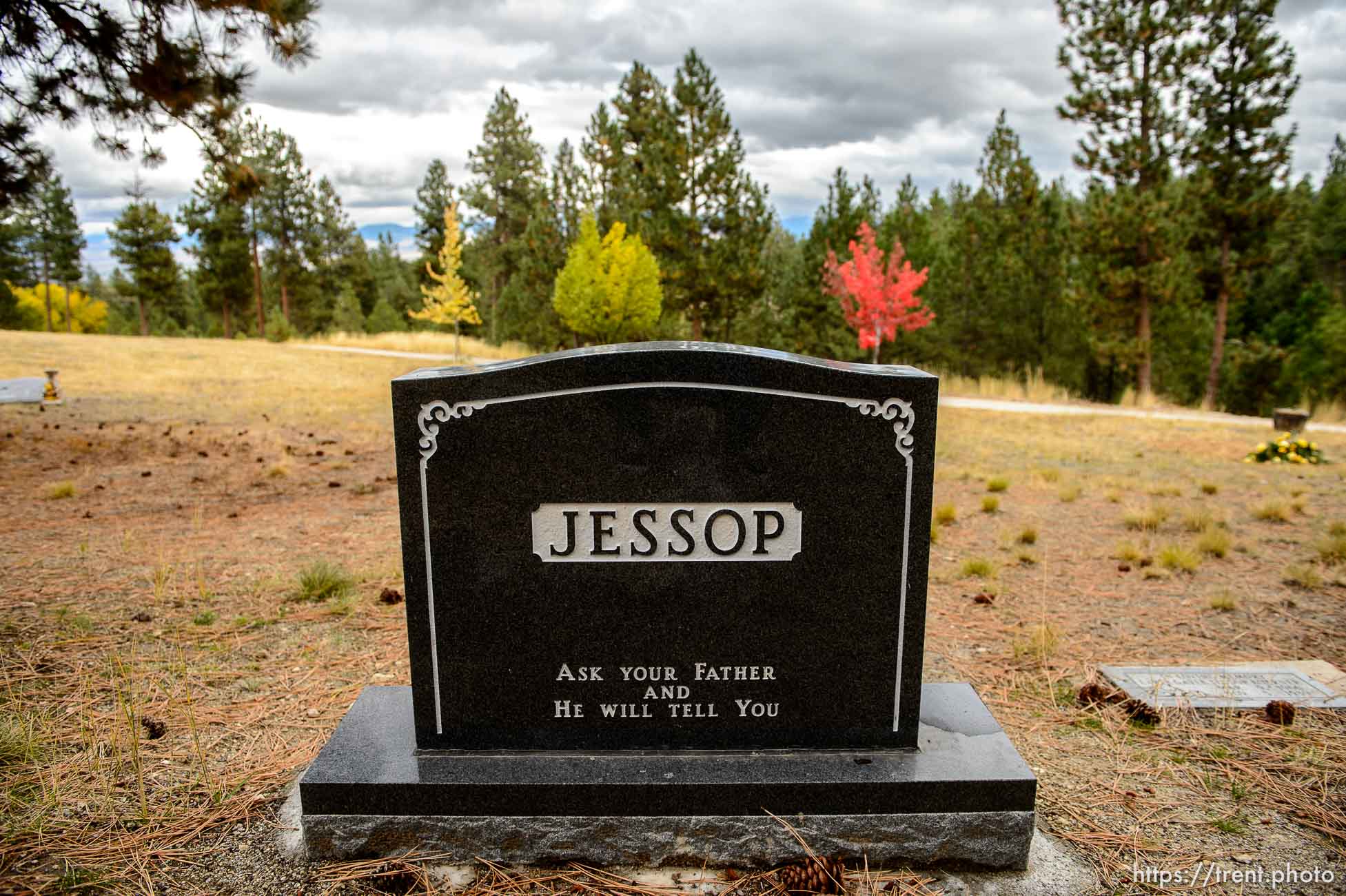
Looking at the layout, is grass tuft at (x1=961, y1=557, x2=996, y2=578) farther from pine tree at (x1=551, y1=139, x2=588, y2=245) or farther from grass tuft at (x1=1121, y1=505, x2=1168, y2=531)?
pine tree at (x1=551, y1=139, x2=588, y2=245)

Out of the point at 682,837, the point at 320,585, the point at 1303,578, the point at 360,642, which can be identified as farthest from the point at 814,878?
the point at 1303,578

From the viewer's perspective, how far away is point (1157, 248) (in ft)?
60.8

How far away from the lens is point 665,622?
8.71 ft

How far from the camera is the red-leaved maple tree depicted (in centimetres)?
2144

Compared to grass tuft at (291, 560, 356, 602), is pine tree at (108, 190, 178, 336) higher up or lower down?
higher up

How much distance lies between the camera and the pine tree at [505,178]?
37.2m

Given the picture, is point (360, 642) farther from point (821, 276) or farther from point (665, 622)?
point (821, 276)

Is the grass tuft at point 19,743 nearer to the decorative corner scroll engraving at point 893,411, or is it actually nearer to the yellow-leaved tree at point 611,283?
the decorative corner scroll engraving at point 893,411

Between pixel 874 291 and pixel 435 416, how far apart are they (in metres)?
20.4

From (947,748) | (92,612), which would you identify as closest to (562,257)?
(92,612)

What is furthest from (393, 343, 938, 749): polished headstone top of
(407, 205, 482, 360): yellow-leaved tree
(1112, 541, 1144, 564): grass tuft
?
(407, 205, 482, 360): yellow-leaved tree

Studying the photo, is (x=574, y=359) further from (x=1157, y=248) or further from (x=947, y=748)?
(x=1157, y=248)

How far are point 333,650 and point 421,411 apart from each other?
2154mm

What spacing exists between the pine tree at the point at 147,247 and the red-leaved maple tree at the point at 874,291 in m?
37.2
